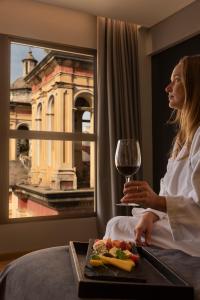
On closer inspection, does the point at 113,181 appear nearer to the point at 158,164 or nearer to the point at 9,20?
the point at 158,164

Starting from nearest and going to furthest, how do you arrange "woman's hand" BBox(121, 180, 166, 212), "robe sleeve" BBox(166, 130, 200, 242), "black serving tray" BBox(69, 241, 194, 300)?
"black serving tray" BBox(69, 241, 194, 300), "woman's hand" BBox(121, 180, 166, 212), "robe sleeve" BBox(166, 130, 200, 242)

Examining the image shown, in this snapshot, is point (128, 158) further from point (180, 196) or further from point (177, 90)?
point (177, 90)

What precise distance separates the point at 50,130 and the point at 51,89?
0.63m

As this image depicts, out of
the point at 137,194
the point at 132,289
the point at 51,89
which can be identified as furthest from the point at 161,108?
the point at 132,289

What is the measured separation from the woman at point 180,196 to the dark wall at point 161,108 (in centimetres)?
252

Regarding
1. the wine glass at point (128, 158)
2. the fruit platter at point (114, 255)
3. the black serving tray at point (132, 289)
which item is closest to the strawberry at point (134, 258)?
the fruit platter at point (114, 255)

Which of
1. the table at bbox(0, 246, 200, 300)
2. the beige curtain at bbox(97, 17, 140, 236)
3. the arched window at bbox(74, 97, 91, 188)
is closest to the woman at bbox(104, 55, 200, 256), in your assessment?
the table at bbox(0, 246, 200, 300)

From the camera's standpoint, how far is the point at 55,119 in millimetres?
4105

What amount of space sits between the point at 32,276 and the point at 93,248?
0.59ft

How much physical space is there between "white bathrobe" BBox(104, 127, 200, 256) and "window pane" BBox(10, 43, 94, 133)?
255cm

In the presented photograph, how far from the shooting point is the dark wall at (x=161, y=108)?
3912mm

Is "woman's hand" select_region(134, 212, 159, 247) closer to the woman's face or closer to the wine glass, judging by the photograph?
the wine glass

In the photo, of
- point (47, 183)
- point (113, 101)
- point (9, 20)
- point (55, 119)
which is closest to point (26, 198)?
point (47, 183)

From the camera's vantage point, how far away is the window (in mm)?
3715
